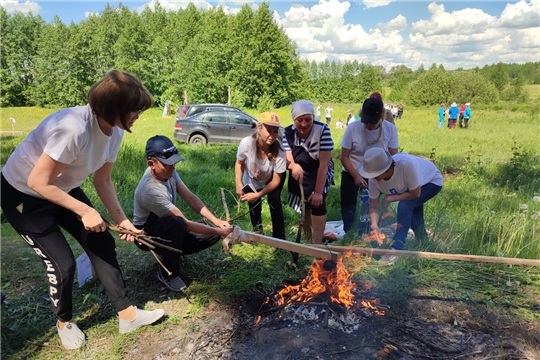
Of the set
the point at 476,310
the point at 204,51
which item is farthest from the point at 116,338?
the point at 204,51

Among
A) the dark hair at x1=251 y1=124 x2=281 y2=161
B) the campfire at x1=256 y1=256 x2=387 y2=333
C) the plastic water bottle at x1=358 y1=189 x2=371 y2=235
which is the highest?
the dark hair at x1=251 y1=124 x2=281 y2=161

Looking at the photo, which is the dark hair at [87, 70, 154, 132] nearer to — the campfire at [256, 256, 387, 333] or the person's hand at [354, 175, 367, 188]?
the campfire at [256, 256, 387, 333]

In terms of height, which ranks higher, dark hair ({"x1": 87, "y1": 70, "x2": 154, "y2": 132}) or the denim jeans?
dark hair ({"x1": 87, "y1": 70, "x2": 154, "y2": 132})

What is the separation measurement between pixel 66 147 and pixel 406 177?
2.59m

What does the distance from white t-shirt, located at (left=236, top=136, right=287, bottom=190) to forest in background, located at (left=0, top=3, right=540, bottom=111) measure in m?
29.4

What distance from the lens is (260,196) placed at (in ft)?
11.3

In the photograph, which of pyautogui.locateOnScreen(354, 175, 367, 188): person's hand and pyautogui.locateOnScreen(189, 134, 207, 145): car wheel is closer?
pyautogui.locateOnScreen(354, 175, 367, 188): person's hand

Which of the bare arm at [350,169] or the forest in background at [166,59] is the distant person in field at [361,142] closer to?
the bare arm at [350,169]

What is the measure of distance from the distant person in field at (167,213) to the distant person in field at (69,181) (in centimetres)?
34

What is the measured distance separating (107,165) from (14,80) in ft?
143

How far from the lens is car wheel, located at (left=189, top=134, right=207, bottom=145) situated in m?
12.3

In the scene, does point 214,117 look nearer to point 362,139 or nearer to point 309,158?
point 362,139

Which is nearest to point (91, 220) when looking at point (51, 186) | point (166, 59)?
point (51, 186)

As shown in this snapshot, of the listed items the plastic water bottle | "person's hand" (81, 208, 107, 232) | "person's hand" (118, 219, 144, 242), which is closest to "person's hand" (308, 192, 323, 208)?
the plastic water bottle
